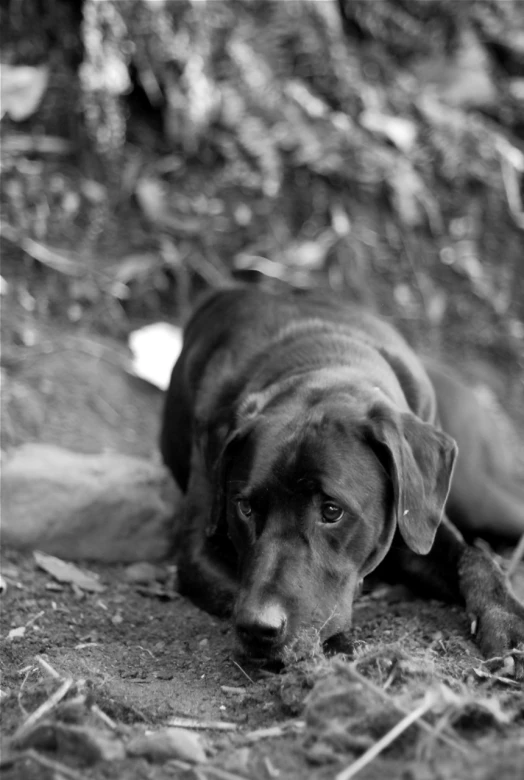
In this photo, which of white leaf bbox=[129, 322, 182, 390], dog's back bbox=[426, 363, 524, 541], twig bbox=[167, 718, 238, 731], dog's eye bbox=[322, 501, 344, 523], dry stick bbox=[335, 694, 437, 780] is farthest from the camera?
white leaf bbox=[129, 322, 182, 390]

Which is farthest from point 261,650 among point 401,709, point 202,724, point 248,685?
point 401,709

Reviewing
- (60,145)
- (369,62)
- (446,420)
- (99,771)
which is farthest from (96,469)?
(369,62)

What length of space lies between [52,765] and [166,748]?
258mm

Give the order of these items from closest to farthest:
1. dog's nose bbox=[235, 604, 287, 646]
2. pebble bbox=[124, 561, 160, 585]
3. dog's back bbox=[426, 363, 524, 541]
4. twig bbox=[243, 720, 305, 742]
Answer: twig bbox=[243, 720, 305, 742] < dog's nose bbox=[235, 604, 287, 646] < pebble bbox=[124, 561, 160, 585] < dog's back bbox=[426, 363, 524, 541]

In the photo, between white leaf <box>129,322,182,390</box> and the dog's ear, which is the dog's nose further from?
white leaf <box>129,322,182,390</box>

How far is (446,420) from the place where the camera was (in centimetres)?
480

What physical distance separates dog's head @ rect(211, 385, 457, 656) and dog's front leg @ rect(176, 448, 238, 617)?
0.34 meters

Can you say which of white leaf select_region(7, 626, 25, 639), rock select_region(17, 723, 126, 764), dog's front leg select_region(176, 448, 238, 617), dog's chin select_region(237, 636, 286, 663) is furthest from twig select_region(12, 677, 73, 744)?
dog's front leg select_region(176, 448, 238, 617)

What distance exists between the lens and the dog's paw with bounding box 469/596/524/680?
9.66ft

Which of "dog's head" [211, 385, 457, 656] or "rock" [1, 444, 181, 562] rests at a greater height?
"dog's head" [211, 385, 457, 656]

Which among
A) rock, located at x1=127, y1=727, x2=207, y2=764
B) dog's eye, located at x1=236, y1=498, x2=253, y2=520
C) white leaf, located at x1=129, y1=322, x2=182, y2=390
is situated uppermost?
rock, located at x1=127, y1=727, x2=207, y2=764

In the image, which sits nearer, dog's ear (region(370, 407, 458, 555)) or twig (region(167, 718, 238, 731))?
twig (region(167, 718, 238, 731))

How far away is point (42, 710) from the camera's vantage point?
91.8 inches

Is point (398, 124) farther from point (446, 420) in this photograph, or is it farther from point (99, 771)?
point (99, 771)
